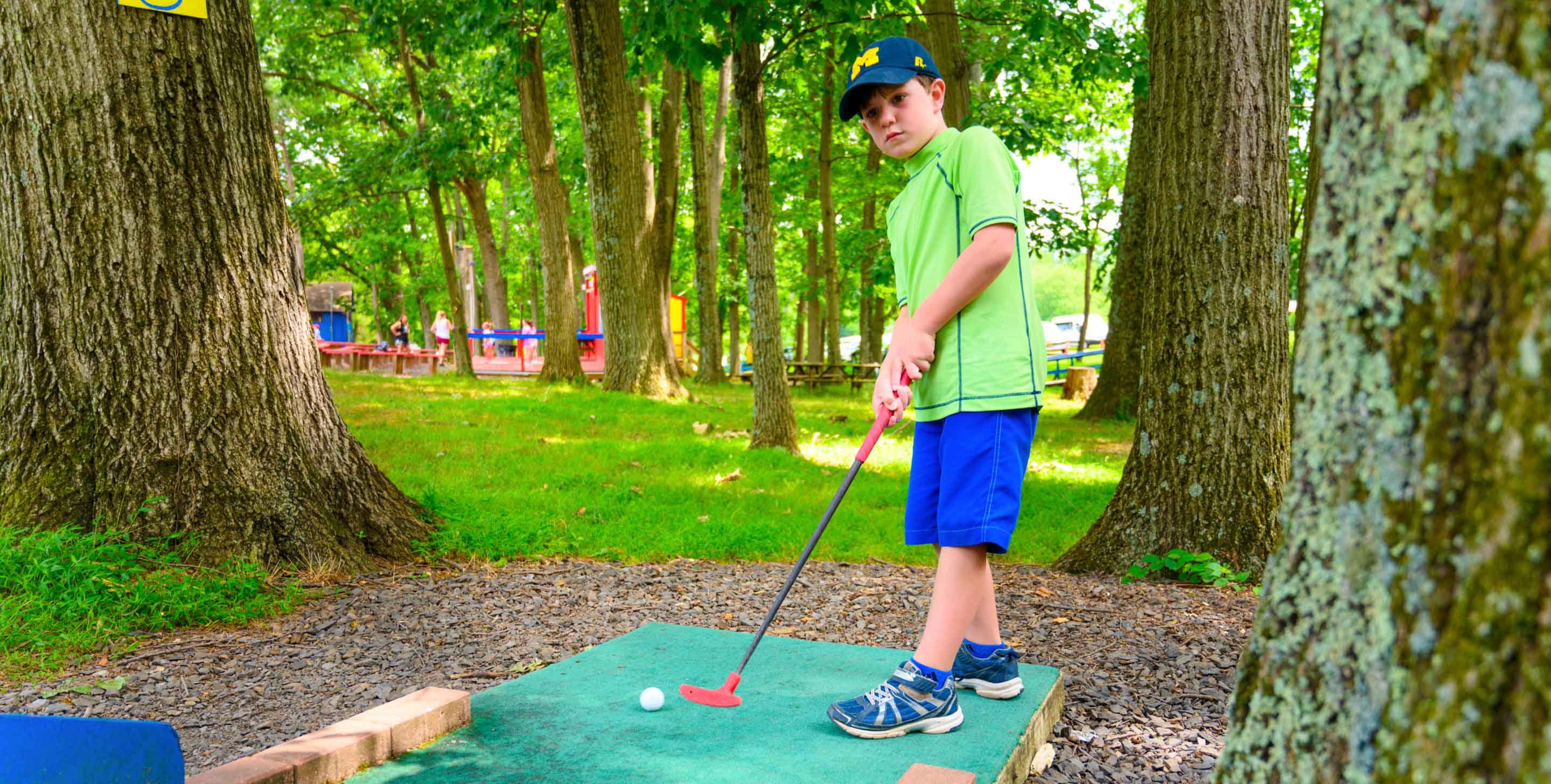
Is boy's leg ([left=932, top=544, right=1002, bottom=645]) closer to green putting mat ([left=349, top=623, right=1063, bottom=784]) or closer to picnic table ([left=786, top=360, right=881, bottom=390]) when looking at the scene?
green putting mat ([left=349, top=623, right=1063, bottom=784])

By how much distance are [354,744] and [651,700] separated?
86cm

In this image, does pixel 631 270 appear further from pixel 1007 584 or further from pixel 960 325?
pixel 960 325

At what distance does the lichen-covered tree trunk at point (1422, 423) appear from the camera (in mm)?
1185

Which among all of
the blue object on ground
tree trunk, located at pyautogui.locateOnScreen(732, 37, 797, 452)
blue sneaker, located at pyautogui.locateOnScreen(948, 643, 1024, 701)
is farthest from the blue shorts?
tree trunk, located at pyautogui.locateOnScreen(732, 37, 797, 452)

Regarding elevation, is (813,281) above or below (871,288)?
above

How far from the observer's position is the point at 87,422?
4.47m

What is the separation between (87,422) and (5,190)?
1.04m

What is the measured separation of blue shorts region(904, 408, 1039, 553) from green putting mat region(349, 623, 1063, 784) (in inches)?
22.1

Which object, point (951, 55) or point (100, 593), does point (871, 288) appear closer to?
point (951, 55)

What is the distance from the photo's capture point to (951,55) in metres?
11.9

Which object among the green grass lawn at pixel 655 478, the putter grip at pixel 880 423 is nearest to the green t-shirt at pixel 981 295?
the putter grip at pixel 880 423

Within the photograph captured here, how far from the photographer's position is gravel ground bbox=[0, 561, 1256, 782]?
11.2 ft

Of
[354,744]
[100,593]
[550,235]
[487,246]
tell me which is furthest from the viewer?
[487,246]

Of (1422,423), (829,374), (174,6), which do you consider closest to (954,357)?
(1422,423)
